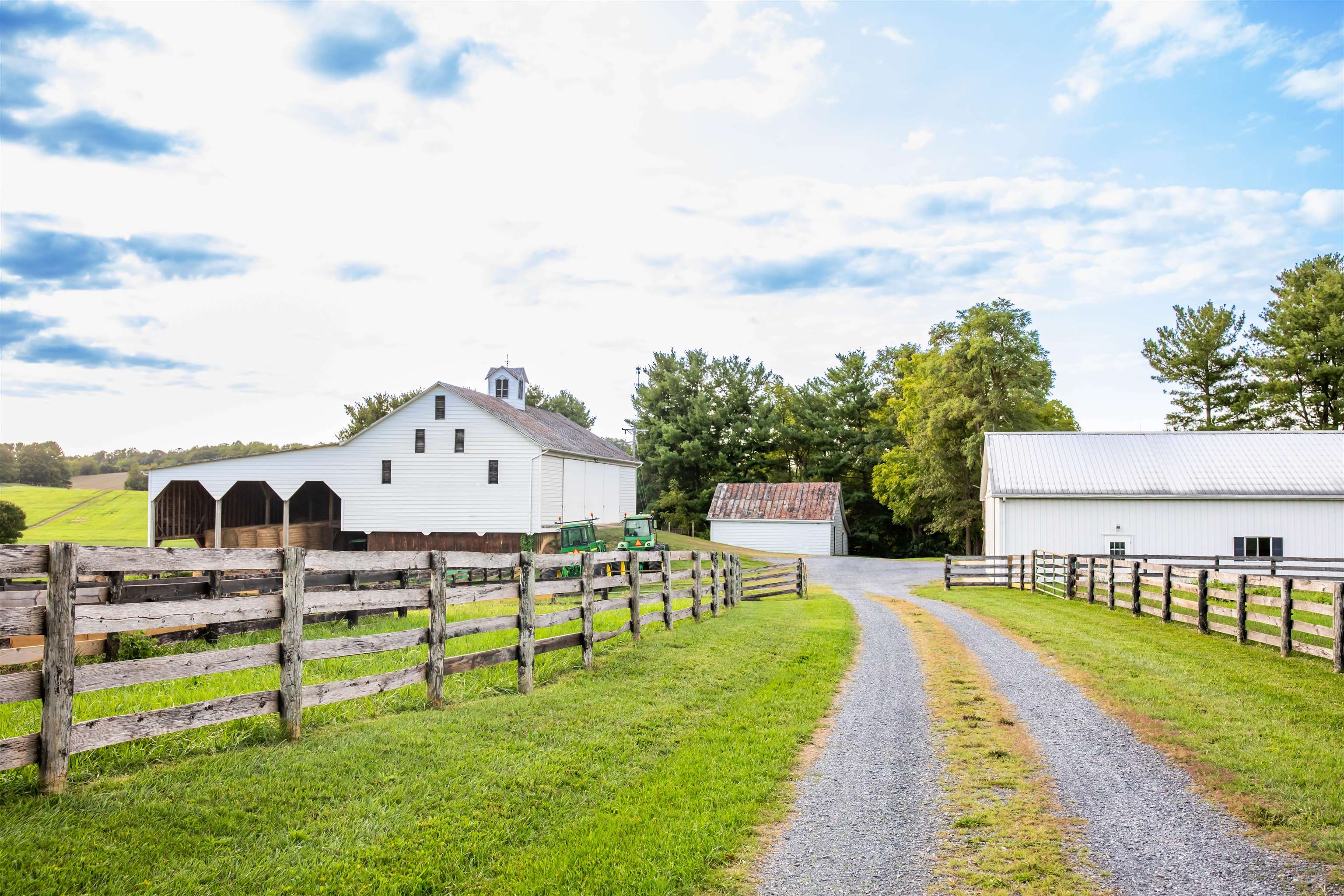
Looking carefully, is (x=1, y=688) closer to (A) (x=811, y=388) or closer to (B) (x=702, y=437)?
(B) (x=702, y=437)

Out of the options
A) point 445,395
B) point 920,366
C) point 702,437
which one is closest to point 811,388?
point 702,437

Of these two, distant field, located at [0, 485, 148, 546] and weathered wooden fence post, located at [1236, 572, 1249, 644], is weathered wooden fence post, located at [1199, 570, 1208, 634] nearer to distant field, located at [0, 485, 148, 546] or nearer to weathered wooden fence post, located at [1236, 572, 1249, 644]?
weathered wooden fence post, located at [1236, 572, 1249, 644]

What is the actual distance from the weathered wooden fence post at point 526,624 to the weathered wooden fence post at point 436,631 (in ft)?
3.23

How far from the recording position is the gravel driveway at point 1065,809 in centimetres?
465

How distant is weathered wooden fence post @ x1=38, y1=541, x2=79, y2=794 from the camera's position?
16.1 feet

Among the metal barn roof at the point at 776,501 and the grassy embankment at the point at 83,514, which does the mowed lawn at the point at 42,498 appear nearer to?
the grassy embankment at the point at 83,514

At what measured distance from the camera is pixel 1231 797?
19.6ft

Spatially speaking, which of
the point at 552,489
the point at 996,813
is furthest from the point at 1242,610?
the point at 552,489

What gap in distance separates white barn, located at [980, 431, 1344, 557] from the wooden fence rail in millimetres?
26670

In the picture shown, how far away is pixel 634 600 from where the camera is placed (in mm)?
12180

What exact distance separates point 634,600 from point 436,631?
465cm

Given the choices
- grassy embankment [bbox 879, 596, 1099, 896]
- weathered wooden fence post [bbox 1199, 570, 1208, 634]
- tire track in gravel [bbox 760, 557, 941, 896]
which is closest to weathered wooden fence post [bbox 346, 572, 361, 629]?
tire track in gravel [bbox 760, 557, 941, 896]

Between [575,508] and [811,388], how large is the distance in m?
34.2

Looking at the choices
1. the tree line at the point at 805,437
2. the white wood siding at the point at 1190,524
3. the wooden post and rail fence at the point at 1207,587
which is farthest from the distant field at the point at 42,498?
the white wood siding at the point at 1190,524
